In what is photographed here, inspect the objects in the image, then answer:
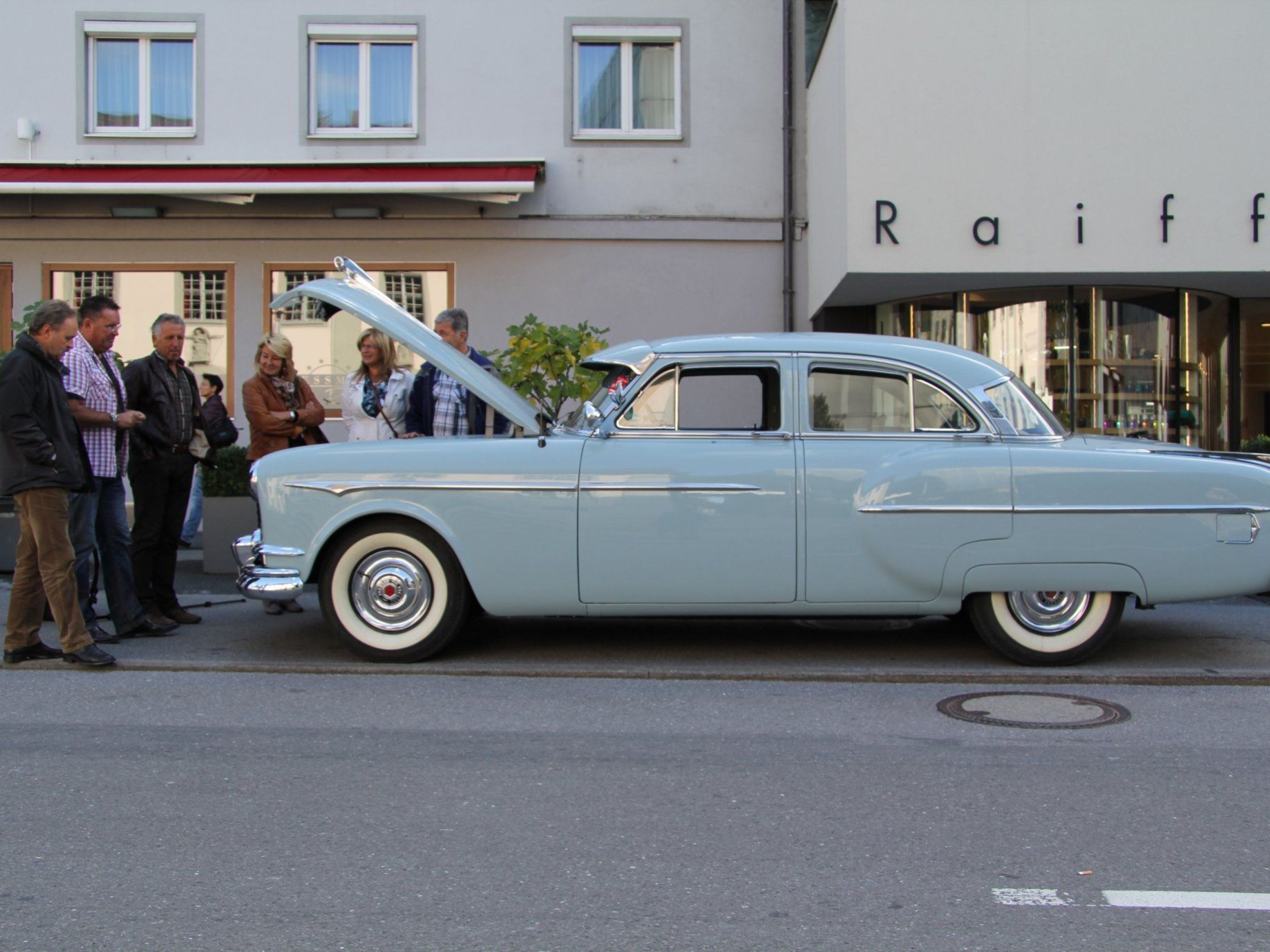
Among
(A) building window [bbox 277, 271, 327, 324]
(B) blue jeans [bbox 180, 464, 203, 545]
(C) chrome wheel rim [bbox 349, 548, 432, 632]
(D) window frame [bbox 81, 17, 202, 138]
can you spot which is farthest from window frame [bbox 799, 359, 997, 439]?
(D) window frame [bbox 81, 17, 202, 138]

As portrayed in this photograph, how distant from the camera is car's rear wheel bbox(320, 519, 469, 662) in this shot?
257 inches

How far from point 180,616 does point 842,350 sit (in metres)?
4.37

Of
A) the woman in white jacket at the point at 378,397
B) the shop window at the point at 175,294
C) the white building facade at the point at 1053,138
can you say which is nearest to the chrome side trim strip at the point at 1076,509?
the woman in white jacket at the point at 378,397

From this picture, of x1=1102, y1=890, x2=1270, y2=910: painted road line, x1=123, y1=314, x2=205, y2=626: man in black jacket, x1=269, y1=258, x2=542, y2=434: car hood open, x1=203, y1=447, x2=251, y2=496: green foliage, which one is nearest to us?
x1=1102, y1=890, x2=1270, y2=910: painted road line

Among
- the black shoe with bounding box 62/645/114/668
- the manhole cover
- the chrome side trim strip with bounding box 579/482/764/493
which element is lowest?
the manhole cover

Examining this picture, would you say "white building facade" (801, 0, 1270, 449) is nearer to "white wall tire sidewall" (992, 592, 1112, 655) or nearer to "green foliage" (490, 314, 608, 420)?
"green foliage" (490, 314, 608, 420)

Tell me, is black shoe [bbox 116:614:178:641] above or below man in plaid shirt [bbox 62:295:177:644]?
below

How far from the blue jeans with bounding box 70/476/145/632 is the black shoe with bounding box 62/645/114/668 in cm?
44

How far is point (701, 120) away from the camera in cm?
1477

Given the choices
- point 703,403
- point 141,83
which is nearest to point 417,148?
point 141,83

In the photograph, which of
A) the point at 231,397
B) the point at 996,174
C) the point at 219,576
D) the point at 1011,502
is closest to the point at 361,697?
the point at 1011,502

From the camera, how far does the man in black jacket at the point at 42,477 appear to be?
20.4 feet

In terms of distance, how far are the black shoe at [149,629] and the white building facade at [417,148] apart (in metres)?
7.43

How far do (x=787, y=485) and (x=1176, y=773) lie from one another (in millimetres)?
2304
